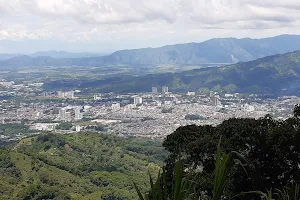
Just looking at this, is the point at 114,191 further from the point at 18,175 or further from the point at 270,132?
the point at 270,132

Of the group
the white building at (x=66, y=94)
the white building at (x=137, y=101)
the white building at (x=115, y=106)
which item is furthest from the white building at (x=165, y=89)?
the white building at (x=115, y=106)

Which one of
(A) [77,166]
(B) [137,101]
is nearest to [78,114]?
(B) [137,101]

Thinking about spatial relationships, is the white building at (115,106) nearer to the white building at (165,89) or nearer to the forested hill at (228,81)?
the forested hill at (228,81)

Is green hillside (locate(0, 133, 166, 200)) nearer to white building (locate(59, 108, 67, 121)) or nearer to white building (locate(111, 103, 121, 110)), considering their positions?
white building (locate(59, 108, 67, 121))

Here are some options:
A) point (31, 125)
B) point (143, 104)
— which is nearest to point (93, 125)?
point (31, 125)

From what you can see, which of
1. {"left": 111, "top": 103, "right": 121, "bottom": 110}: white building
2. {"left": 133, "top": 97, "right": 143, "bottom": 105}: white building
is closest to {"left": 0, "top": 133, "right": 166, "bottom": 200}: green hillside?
{"left": 111, "top": 103, "right": 121, "bottom": 110}: white building
